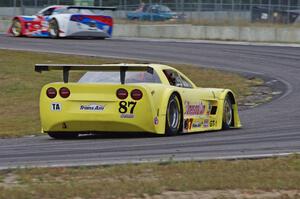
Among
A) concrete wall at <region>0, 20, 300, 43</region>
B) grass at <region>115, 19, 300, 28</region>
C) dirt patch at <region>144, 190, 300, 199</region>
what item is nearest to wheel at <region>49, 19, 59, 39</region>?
concrete wall at <region>0, 20, 300, 43</region>

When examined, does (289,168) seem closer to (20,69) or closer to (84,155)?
(84,155)

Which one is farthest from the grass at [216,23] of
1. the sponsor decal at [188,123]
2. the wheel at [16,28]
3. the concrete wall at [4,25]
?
the sponsor decal at [188,123]

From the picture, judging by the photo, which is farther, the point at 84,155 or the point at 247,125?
the point at 247,125

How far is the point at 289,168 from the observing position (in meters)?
9.03

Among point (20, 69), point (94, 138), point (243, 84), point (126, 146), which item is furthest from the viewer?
point (20, 69)

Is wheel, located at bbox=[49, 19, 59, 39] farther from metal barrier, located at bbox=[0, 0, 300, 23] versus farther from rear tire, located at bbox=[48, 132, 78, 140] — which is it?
rear tire, located at bbox=[48, 132, 78, 140]

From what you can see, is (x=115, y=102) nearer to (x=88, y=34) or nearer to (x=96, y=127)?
(x=96, y=127)

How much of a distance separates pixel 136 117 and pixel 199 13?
112 feet

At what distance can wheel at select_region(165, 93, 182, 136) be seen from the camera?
12.8 metres

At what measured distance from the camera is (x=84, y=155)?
10391 millimetres

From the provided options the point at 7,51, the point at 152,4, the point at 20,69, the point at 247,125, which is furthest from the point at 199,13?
the point at 247,125

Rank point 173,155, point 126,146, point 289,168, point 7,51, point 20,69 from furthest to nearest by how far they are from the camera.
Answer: point 7,51 → point 20,69 → point 126,146 → point 173,155 → point 289,168

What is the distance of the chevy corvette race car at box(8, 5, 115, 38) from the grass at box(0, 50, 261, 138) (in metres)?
6.38

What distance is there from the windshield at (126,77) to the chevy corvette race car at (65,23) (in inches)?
924
